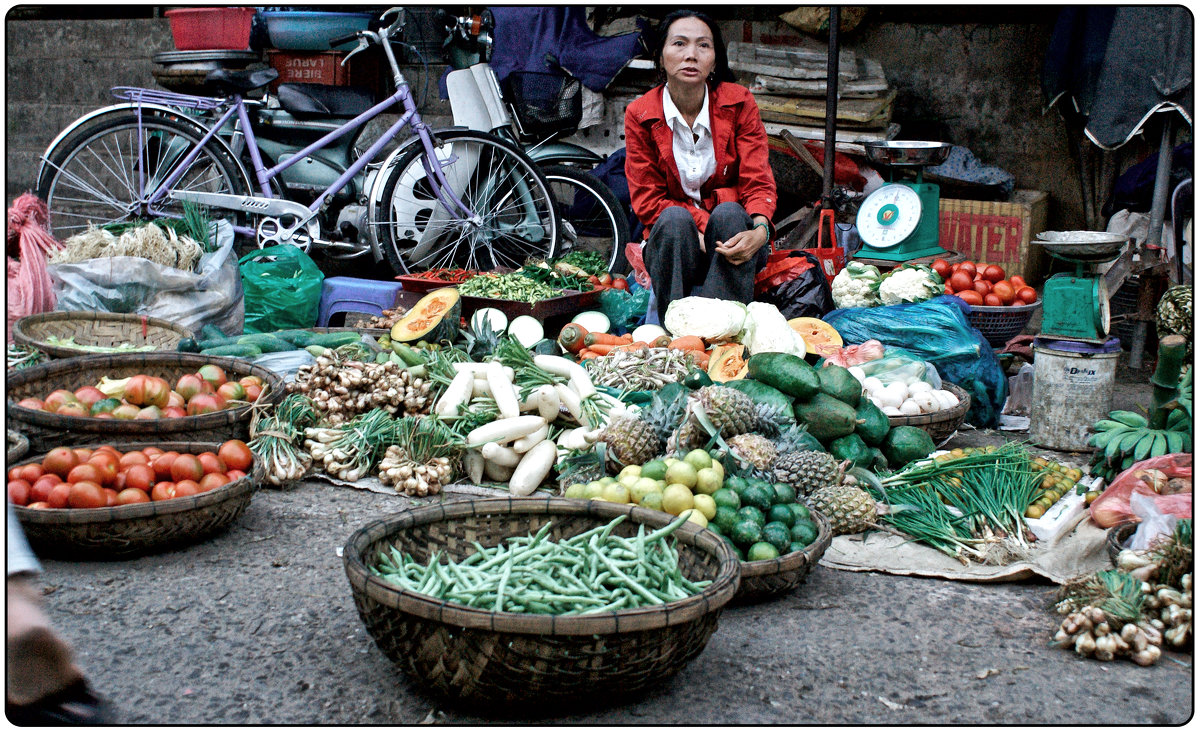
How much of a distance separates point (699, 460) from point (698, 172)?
8.60 feet

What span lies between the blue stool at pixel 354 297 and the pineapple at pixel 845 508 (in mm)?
3201

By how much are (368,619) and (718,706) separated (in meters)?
0.79

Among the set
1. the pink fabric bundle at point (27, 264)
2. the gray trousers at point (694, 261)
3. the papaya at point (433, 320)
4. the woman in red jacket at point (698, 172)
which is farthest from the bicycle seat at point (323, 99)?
the gray trousers at point (694, 261)

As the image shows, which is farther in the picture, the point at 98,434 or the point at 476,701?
the point at 98,434

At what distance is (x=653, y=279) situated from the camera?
4910mm

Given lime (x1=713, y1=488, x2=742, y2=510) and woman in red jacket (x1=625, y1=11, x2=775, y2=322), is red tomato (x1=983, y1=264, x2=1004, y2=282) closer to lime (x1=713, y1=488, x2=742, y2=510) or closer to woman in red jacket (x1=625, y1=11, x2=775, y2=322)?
woman in red jacket (x1=625, y1=11, x2=775, y2=322)

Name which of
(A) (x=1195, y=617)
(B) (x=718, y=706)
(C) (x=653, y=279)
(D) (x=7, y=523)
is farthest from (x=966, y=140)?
(D) (x=7, y=523)

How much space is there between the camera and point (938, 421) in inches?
153

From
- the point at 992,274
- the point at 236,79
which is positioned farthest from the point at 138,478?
the point at 992,274

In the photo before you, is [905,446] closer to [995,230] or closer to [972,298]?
[972,298]

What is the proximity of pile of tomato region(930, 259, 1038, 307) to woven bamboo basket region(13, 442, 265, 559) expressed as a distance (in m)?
3.76

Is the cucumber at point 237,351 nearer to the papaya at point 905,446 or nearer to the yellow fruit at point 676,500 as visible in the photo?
the yellow fruit at point 676,500

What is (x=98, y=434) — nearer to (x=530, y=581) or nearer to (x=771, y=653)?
(x=530, y=581)

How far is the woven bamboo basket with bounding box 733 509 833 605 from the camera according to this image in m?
2.53
